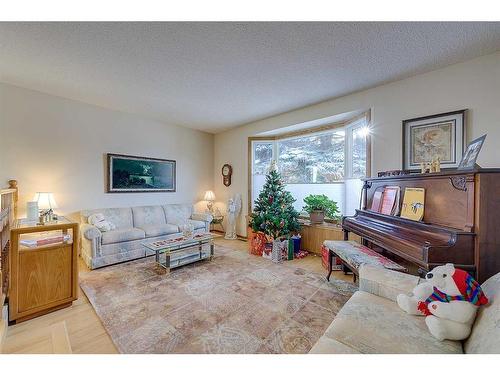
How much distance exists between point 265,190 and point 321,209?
3.41 ft

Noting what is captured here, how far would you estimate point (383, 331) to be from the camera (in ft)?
3.74

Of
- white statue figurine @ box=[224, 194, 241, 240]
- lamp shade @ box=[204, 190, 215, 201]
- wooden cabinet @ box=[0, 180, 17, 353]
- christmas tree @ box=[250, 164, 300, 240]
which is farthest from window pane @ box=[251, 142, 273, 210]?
wooden cabinet @ box=[0, 180, 17, 353]

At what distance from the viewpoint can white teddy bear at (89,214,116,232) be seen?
326cm

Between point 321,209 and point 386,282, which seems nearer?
point 386,282

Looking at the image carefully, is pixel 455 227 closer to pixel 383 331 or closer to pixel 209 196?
pixel 383 331

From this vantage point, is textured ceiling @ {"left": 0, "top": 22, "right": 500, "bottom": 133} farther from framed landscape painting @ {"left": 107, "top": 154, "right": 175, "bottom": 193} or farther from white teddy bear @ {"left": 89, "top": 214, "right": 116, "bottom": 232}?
white teddy bear @ {"left": 89, "top": 214, "right": 116, "bottom": 232}

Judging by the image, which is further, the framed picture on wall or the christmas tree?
the christmas tree

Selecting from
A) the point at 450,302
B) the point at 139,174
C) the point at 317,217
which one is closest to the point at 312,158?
the point at 317,217

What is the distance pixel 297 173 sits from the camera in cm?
436

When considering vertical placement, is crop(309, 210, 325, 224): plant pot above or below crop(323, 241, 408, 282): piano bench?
above

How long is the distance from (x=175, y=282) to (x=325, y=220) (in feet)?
8.60

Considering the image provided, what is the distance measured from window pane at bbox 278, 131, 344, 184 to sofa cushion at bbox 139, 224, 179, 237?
2406 millimetres

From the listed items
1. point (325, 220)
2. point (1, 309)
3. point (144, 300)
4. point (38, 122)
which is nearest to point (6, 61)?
point (38, 122)

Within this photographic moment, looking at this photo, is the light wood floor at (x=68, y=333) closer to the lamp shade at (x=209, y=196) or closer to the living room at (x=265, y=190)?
Answer: the living room at (x=265, y=190)
